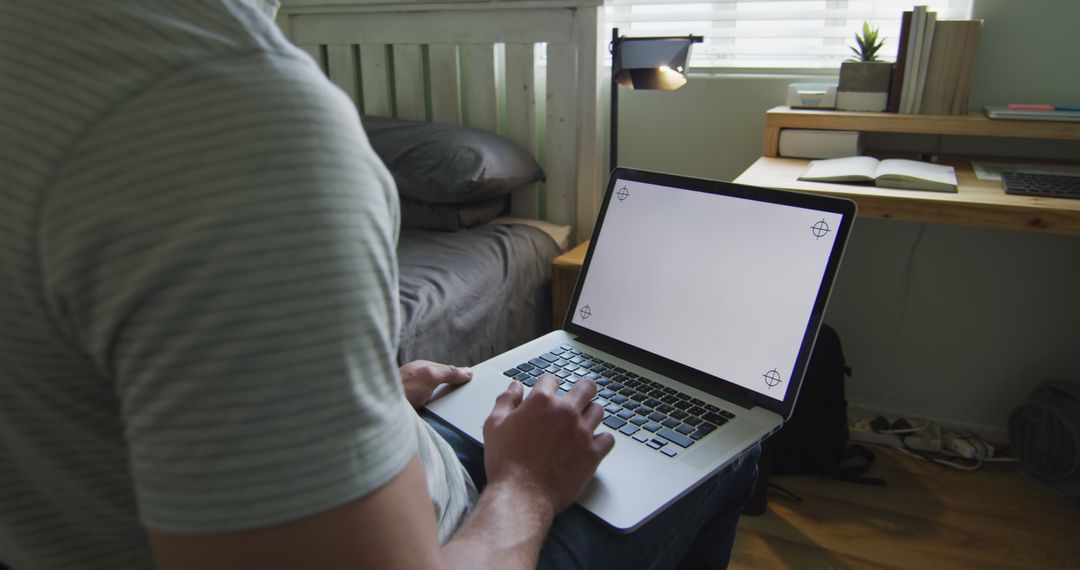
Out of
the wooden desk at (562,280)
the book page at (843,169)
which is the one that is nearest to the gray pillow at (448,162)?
the wooden desk at (562,280)

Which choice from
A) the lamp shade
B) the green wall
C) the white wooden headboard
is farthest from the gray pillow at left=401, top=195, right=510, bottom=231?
the lamp shade

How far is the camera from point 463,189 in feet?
5.90

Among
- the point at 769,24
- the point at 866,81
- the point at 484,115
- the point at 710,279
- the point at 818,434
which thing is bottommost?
the point at 818,434

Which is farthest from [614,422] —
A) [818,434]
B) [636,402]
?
[818,434]

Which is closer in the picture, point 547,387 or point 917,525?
point 547,387

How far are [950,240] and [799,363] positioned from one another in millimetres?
1252

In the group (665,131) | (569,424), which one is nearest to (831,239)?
(569,424)

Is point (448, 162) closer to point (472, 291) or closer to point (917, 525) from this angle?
point (472, 291)

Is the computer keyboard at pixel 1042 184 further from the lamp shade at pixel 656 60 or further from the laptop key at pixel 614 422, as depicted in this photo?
the laptop key at pixel 614 422

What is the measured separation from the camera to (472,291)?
5.16 ft

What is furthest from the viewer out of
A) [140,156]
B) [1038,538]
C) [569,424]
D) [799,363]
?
[1038,538]

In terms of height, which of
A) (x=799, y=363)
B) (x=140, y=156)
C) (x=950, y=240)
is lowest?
(x=950, y=240)

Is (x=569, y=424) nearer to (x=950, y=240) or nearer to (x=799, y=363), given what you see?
(x=799, y=363)

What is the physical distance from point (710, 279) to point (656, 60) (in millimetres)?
730
